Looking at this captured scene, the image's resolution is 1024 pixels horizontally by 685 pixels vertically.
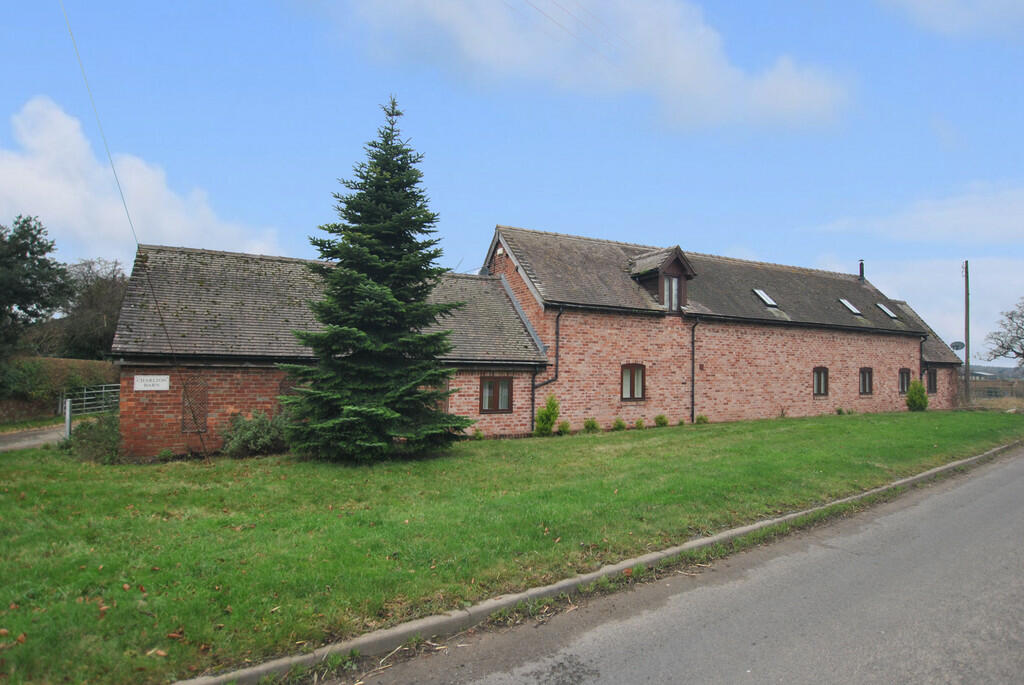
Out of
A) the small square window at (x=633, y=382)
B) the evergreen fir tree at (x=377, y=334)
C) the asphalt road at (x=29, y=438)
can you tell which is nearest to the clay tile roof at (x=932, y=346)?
the small square window at (x=633, y=382)

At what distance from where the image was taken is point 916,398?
28297mm

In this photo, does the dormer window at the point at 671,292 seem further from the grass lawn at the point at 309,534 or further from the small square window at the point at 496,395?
the grass lawn at the point at 309,534

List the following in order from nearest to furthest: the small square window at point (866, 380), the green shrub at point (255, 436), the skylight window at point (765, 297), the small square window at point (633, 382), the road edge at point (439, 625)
→ the road edge at point (439, 625)
the green shrub at point (255, 436)
the small square window at point (633, 382)
the skylight window at point (765, 297)
the small square window at point (866, 380)

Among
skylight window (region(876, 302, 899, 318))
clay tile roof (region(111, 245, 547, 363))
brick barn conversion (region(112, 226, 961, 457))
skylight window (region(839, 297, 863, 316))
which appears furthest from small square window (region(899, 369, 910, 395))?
clay tile roof (region(111, 245, 547, 363))

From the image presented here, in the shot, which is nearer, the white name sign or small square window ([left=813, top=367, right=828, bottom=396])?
the white name sign

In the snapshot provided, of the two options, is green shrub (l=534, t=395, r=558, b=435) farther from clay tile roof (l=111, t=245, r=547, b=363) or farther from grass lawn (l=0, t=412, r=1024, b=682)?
grass lawn (l=0, t=412, r=1024, b=682)

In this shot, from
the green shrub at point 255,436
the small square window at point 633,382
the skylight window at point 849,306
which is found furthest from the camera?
the skylight window at point 849,306

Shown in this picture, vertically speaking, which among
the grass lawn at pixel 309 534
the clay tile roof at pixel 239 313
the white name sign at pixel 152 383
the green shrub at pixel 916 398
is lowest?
the grass lawn at pixel 309 534

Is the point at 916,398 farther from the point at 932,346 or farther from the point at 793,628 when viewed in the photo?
the point at 793,628

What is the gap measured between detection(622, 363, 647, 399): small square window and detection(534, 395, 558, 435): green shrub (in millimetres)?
3044

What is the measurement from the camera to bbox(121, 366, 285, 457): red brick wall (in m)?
13.9

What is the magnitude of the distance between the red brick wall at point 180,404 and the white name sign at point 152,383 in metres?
0.07

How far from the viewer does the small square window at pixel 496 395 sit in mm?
17547

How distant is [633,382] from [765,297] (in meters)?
8.73
